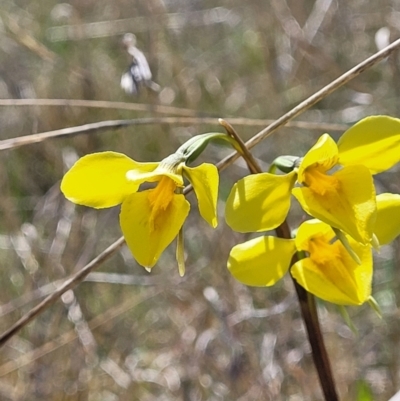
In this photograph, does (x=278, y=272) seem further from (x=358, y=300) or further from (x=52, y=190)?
(x=52, y=190)

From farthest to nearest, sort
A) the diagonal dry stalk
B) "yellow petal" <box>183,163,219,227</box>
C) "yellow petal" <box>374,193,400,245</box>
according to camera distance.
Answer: the diagonal dry stalk < "yellow petal" <box>374,193,400,245</box> < "yellow petal" <box>183,163,219,227</box>

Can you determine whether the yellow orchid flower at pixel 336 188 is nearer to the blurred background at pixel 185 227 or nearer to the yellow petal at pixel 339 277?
the yellow petal at pixel 339 277

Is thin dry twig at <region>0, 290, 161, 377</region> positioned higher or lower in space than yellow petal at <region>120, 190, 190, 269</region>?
lower

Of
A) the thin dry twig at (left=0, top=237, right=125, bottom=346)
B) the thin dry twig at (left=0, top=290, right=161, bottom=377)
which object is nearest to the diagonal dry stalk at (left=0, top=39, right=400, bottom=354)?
the thin dry twig at (left=0, top=237, right=125, bottom=346)

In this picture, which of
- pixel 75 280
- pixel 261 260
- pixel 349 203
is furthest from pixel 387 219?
pixel 75 280

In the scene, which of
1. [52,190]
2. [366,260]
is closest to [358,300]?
[366,260]

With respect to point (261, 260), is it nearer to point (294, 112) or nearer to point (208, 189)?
point (208, 189)

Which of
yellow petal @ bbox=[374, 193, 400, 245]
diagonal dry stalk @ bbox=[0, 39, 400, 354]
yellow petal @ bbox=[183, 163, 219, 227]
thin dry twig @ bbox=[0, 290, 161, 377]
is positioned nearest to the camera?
yellow petal @ bbox=[183, 163, 219, 227]

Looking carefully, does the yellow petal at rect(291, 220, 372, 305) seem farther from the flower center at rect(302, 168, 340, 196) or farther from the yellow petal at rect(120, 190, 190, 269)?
the yellow petal at rect(120, 190, 190, 269)
